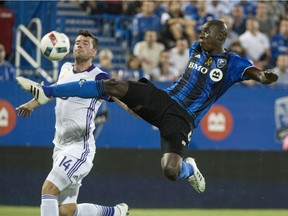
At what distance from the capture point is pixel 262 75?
8984 millimetres

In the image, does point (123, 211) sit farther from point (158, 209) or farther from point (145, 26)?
point (145, 26)

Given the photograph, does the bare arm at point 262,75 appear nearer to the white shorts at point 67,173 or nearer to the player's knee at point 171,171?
the player's knee at point 171,171

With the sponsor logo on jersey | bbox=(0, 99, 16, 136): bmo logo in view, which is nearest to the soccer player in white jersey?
the sponsor logo on jersey

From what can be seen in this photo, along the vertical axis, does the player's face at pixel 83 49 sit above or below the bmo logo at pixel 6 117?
above

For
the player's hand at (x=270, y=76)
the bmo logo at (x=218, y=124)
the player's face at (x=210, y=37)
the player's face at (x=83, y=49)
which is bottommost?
the bmo logo at (x=218, y=124)

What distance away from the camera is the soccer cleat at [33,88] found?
8.32 meters

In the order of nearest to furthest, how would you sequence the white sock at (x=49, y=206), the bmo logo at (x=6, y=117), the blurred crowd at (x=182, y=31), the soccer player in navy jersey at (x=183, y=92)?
the white sock at (x=49, y=206)
the soccer player in navy jersey at (x=183, y=92)
the bmo logo at (x=6, y=117)
the blurred crowd at (x=182, y=31)

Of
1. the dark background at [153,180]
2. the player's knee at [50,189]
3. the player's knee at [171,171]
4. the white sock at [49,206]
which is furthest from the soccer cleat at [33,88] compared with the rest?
the dark background at [153,180]

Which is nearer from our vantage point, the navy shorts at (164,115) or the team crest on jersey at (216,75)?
the navy shorts at (164,115)

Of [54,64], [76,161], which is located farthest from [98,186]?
[76,161]

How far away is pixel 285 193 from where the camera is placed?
1347 cm

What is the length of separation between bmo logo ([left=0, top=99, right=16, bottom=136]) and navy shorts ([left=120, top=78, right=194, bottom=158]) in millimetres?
5284

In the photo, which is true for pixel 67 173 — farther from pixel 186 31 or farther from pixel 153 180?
pixel 186 31

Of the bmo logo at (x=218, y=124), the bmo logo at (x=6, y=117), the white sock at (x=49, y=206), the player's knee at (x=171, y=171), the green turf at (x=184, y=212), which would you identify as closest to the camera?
the white sock at (x=49, y=206)
